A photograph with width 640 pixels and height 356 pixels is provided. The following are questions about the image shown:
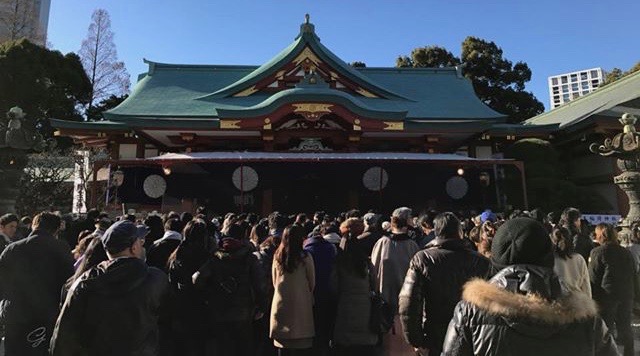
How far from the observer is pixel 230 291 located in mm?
3680

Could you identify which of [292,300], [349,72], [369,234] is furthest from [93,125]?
[292,300]

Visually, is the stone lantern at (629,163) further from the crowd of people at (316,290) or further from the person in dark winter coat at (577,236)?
the person in dark winter coat at (577,236)

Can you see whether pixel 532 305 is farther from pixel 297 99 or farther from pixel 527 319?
pixel 297 99

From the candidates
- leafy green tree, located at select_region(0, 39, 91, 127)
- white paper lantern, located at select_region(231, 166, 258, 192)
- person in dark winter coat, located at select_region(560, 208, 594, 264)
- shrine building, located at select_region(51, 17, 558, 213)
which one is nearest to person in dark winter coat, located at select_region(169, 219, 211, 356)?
person in dark winter coat, located at select_region(560, 208, 594, 264)

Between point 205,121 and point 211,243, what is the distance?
8.76 metres

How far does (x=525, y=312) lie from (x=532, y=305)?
0.04 metres

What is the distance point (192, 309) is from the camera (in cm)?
372

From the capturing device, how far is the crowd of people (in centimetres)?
169

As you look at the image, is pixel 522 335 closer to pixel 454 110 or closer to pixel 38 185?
pixel 454 110

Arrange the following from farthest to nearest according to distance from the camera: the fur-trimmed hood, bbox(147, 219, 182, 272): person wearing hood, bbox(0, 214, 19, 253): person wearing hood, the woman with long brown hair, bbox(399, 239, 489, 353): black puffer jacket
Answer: bbox(0, 214, 19, 253): person wearing hood < bbox(147, 219, 182, 272): person wearing hood < the woman with long brown hair < bbox(399, 239, 489, 353): black puffer jacket < the fur-trimmed hood

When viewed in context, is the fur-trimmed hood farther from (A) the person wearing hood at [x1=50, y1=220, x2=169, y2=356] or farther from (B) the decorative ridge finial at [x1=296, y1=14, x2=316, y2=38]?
(B) the decorative ridge finial at [x1=296, y1=14, x2=316, y2=38]

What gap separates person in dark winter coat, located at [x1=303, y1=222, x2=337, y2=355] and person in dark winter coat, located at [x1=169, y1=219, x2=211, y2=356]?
1.01 meters

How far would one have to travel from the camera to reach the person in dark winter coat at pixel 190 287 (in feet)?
12.2

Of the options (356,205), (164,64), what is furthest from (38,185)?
(356,205)
